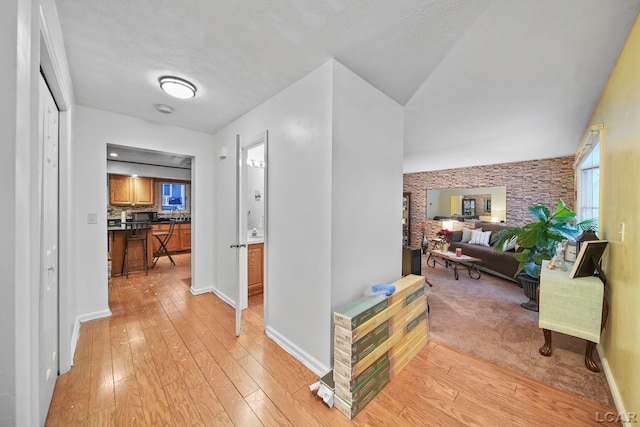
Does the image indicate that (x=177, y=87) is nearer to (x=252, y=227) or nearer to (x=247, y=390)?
(x=252, y=227)

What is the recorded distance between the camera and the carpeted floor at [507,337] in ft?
6.06

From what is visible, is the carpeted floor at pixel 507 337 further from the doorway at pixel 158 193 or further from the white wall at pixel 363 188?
the doorway at pixel 158 193

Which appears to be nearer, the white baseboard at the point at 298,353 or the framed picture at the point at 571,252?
the white baseboard at the point at 298,353

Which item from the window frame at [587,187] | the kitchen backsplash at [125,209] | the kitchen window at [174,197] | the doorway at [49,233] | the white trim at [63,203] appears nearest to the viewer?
the doorway at [49,233]

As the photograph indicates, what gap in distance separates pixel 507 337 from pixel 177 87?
3.99 m

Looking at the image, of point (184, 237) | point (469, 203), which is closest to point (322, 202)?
point (184, 237)

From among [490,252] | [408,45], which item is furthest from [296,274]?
[490,252]

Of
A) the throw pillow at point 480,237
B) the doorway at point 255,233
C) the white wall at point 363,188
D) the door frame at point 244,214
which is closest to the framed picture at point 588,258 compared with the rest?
the white wall at point 363,188

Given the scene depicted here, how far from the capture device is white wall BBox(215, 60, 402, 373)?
1.87 m

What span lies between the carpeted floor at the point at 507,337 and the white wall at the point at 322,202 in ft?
3.16

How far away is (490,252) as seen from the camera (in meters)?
4.67

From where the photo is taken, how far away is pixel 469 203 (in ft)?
22.0

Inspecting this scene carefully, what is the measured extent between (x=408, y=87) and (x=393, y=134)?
43 cm

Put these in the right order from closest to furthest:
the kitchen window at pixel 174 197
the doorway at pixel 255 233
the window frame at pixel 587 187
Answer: the doorway at pixel 255 233
the window frame at pixel 587 187
the kitchen window at pixel 174 197
